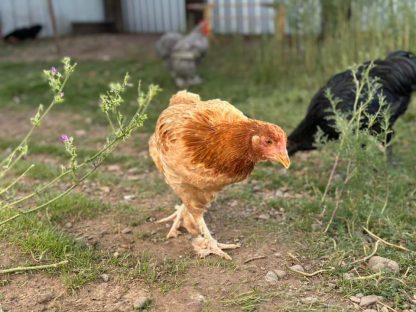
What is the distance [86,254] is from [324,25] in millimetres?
5771

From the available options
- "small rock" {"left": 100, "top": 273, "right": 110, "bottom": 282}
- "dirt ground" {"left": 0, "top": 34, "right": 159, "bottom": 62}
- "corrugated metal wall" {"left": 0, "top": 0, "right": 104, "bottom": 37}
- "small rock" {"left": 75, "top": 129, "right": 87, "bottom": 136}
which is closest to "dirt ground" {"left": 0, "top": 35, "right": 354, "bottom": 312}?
"small rock" {"left": 100, "top": 273, "right": 110, "bottom": 282}

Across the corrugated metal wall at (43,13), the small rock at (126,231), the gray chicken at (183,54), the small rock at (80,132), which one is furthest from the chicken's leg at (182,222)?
the corrugated metal wall at (43,13)

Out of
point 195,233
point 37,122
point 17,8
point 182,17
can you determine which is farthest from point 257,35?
point 37,122

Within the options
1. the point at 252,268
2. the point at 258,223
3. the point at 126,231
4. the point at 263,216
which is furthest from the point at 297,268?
the point at 126,231

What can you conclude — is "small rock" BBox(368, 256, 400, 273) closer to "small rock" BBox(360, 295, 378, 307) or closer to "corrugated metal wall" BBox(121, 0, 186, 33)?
"small rock" BBox(360, 295, 378, 307)

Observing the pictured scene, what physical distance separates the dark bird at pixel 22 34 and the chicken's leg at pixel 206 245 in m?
10.9

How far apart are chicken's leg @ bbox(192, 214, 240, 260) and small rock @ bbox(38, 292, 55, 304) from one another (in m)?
0.89

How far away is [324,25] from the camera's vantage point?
24.1 ft

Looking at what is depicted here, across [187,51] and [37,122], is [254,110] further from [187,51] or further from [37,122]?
[37,122]

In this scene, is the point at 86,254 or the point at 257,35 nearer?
the point at 86,254

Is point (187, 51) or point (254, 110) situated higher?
point (187, 51)

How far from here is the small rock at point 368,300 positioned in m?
2.44

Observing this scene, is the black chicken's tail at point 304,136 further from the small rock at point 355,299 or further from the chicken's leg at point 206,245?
the small rock at point 355,299

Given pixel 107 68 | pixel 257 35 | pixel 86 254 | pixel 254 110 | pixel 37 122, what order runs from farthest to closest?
pixel 257 35
pixel 107 68
pixel 254 110
pixel 86 254
pixel 37 122
